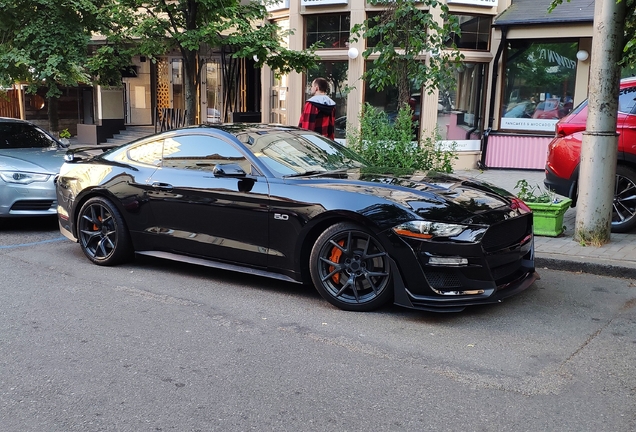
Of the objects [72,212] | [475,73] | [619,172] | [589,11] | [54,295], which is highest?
[589,11]

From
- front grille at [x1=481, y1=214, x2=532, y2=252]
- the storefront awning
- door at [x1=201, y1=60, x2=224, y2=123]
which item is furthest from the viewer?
door at [x1=201, y1=60, x2=224, y2=123]

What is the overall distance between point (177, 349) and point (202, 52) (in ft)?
51.1

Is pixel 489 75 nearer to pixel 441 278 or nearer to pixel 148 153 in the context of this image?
pixel 148 153

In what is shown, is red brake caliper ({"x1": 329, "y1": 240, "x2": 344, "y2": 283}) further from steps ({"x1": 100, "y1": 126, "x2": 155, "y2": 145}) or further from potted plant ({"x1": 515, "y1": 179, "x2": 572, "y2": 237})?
steps ({"x1": 100, "y1": 126, "x2": 155, "y2": 145})

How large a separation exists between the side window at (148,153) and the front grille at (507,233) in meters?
3.31

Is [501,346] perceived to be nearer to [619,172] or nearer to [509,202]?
[509,202]

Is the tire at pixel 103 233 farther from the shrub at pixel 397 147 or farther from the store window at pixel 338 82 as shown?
the store window at pixel 338 82

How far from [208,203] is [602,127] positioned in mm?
4255

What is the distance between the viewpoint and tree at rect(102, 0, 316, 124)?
34.6ft

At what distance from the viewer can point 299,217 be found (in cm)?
539

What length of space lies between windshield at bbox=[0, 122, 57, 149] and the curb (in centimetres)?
739

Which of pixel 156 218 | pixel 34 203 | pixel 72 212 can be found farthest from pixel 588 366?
pixel 34 203

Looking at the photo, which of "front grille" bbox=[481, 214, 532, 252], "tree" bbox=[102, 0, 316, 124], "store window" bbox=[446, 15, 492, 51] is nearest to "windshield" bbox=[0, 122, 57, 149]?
"tree" bbox=[102, 0, 316, 124]

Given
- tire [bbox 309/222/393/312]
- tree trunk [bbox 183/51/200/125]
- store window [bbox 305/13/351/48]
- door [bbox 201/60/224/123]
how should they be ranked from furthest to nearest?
door [bbox 201/60/224/123] → store window [bbox 305/13/351/48] → tree trunk [bbox 183/51/200/125] → tire [bbox 309/222/393/312]
